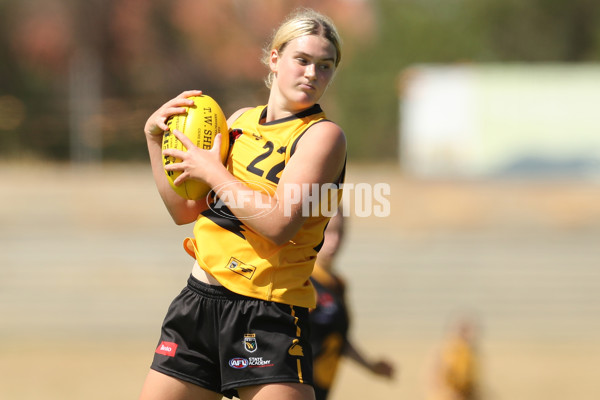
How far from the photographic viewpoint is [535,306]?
42.6 ft

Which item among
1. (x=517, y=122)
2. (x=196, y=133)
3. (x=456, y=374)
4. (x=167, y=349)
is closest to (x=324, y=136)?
(x=196, y=133)

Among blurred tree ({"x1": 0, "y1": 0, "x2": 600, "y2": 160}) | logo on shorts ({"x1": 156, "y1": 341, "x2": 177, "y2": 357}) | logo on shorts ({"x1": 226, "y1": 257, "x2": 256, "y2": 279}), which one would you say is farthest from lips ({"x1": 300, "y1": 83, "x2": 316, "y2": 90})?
blurred tree ({"x1": 0, "y1": 0, "x2": 600, "y2": 160})

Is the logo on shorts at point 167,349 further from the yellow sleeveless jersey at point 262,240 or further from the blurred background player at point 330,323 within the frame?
the blurred background player at point 330,323

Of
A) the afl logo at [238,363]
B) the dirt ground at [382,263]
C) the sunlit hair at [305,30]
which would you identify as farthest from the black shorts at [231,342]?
the dirt ground at [382,263]

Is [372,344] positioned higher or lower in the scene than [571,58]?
lower

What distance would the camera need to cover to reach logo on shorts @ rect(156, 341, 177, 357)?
248 centimetres

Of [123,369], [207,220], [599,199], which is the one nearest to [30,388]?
[123,369]

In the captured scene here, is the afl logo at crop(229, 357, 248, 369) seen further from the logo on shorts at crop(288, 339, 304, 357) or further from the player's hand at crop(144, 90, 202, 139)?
the player's hand at crop(144, 90, 202, 139)

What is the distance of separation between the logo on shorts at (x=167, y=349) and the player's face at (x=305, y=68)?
763 millimetres

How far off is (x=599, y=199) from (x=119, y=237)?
7507 mm

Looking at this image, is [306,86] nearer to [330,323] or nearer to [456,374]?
[330,323]

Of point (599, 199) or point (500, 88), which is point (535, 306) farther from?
point (500, 88)

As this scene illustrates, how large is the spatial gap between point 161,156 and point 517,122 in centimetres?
1311

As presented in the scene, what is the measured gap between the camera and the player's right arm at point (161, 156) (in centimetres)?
257
